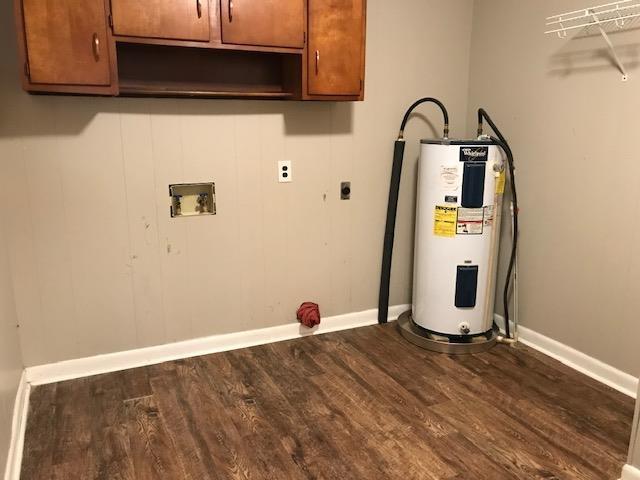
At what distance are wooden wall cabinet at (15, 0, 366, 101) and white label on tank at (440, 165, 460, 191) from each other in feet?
2.08

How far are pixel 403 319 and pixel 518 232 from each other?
902mm

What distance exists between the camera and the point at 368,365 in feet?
9.38

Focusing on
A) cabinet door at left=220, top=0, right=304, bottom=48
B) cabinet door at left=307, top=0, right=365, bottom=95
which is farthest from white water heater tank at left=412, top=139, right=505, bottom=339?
cabinet door at left=220, top=0, right=304, bottom=48

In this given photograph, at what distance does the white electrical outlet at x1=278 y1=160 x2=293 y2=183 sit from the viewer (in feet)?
9.85

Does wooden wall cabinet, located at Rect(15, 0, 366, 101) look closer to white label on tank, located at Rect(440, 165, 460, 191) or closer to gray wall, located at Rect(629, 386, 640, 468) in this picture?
white label on tank, located at Rect(440, 165, 460, 191)

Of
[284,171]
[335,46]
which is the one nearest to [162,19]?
[335,46]

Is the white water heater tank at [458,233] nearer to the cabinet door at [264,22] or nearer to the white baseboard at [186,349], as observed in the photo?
the white baseboard at [186,349]

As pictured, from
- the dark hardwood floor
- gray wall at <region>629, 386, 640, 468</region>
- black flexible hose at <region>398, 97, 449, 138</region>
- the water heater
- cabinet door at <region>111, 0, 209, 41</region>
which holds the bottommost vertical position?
the dark hardwood floor

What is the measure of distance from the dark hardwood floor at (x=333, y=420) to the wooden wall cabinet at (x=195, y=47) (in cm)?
145

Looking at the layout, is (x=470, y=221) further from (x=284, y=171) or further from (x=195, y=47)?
(x=195, y=47)

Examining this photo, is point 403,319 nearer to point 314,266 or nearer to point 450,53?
point 314,266

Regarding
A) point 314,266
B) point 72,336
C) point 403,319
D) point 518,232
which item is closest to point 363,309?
point 403,319

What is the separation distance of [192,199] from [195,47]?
795 millimetres

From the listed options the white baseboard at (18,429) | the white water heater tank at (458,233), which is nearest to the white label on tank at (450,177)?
the white water heater tank at (458,233)
